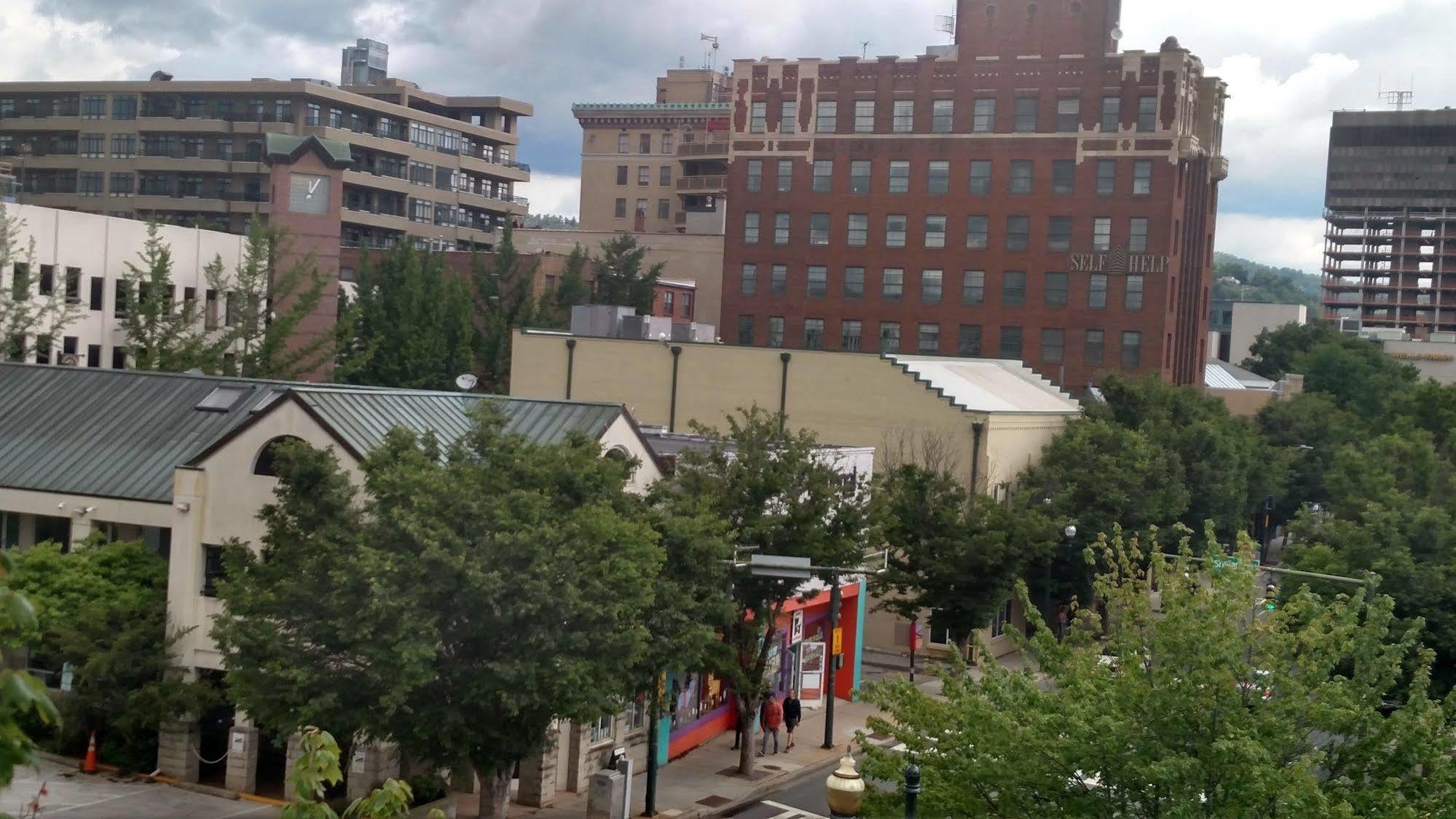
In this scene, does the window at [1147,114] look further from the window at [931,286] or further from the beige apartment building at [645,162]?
the beige apartment building at [645,162]

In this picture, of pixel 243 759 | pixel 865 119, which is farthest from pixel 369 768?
pixel 865 119

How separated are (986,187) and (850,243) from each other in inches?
326

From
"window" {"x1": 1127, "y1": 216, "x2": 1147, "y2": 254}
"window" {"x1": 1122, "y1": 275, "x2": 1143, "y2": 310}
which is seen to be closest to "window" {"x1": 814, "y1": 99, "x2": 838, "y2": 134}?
"window" {"x1": 1127, "y1": 216, "x2": 1147, "y2": 254}

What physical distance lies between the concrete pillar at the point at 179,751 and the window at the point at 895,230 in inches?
2402

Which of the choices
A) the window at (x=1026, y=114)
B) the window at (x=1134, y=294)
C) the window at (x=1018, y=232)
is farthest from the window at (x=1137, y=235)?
the window at (x=1026, y=114)

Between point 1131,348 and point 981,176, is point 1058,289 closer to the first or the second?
point 1131,348

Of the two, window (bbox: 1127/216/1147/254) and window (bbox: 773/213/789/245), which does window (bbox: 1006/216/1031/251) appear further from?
window (bbox: 773/213/789/245)

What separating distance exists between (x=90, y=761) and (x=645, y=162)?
12301 centimetres

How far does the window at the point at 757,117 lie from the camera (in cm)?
8981

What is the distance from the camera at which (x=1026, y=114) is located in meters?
84.4

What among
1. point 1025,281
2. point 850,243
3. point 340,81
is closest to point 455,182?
point 340,81

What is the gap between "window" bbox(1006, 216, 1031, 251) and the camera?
8462cm

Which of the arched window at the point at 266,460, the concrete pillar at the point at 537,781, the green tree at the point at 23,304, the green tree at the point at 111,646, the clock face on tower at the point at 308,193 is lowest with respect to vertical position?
the concrete pillar at the point at 537,781

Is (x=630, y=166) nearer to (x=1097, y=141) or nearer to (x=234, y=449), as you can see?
(x=1097, y=141)
